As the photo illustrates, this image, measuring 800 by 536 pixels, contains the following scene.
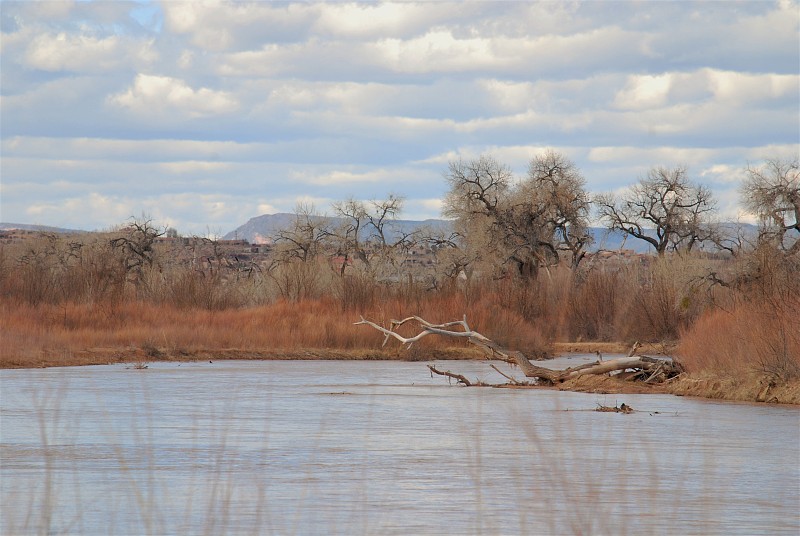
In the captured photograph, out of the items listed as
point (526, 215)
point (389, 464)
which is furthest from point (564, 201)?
point (389, 464)

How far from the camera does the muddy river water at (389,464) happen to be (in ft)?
31.4

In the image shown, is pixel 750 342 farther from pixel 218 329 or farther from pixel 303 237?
pixel 303 237

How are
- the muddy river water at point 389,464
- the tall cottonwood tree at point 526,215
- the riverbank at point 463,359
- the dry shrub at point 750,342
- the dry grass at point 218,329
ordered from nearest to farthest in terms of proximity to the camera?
the muddy river water at point 389,464
the dry shrub at point 750,342
the riverbank at point 463,359
the dry grass at point 218,329
the tall cottonwood tree at point 526,215

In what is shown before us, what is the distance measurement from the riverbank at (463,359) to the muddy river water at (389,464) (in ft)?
3.05

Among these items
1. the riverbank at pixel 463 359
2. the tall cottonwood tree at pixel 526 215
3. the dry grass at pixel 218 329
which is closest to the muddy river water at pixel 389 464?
the riverbank at pixel 463 359

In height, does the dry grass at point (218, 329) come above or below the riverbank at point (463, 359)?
above

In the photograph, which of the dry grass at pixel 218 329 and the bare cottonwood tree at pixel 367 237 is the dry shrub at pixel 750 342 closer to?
the dry grass at pixel 218 329

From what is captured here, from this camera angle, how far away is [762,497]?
11.1 meters

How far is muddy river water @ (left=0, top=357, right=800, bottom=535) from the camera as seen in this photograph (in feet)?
31.4

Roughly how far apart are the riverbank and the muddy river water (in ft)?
3.05

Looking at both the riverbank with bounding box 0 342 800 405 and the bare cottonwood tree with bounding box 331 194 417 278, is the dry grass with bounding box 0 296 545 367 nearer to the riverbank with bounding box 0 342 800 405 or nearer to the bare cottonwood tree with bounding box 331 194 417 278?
the riverbank with bounding box 0 342 800 405

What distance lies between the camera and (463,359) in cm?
3866

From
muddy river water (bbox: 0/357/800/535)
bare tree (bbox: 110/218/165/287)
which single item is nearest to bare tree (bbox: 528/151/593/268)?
bare tree (bbox: 110/218/165/287)

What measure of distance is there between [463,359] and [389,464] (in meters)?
25.8
